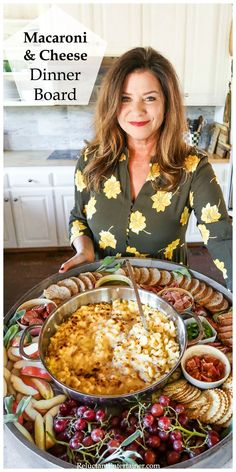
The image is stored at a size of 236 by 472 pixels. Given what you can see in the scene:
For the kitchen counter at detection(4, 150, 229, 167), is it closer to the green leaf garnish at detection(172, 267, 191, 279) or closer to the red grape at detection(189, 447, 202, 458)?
the green leaf garnish at detection(172, 267, 191, 279)

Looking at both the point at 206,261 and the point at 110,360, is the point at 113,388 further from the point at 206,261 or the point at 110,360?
the point at 206,261

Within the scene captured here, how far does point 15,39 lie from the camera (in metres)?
2.49

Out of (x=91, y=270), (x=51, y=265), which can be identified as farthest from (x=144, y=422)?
(x=51, y=265)

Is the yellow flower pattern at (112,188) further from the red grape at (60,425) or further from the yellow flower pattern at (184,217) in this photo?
the red grape at (60,425)

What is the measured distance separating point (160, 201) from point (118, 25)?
6.45 feet

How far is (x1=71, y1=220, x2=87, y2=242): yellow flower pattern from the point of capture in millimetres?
1362

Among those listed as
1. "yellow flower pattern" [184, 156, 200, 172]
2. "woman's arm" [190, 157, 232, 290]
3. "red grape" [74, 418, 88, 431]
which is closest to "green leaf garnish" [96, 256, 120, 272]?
"woman's arm" [190, 157, 232, 290]

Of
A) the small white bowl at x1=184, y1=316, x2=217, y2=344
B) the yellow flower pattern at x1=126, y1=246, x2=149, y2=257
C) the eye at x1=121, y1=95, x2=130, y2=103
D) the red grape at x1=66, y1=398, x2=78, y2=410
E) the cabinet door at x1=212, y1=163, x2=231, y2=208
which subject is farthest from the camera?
the cabinet door at x1=212, y1=163, x2=231, y2=208

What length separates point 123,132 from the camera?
4.30ft

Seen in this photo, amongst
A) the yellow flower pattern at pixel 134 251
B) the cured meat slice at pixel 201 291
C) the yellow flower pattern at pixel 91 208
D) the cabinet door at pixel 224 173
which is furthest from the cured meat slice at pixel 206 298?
the cabinet door at pixel 224 173

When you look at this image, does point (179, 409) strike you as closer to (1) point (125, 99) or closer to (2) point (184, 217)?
(2) point (184, 217)

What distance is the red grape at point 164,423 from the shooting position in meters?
0.63

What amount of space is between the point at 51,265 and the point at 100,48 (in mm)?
1786

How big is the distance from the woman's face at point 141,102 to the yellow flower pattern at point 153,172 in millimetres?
136
